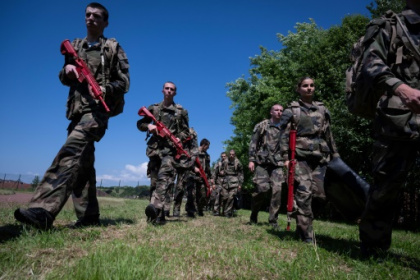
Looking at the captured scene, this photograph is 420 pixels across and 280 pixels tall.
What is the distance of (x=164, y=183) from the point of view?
5574 mm

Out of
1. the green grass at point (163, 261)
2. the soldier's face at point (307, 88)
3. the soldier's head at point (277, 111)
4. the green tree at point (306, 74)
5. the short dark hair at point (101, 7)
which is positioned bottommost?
the green grass at point (163, 261)

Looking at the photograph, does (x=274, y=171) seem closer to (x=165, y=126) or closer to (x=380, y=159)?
(x=165, y=126)

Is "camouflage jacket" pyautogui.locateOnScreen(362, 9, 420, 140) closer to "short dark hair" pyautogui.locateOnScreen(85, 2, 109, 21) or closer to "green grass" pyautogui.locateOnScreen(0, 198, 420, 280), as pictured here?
"green grass" pyautogui.locateOnScreen(0, 198, 420, 280)

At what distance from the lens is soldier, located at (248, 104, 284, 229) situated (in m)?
6.82

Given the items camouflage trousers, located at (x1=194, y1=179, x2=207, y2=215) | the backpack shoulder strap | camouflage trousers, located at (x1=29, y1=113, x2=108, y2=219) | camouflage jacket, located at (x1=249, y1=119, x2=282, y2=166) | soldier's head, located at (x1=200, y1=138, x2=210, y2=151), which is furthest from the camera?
soldier's head, located at (x1=200, y1=138, x2=210, y2=151)

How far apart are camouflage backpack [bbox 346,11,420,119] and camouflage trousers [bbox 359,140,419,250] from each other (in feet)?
1.34

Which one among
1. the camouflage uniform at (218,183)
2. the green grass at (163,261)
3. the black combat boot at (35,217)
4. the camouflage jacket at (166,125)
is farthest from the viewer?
the camouflage uniform at (218,183)

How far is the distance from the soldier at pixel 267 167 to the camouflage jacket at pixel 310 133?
7.74 feet

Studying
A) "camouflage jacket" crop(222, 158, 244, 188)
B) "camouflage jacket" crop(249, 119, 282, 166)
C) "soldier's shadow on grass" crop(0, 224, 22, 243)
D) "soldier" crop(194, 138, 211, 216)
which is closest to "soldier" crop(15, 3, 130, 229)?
"soldier's shadow on grass" crop(0, 224, 22, 243)

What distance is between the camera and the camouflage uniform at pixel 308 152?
4.16m

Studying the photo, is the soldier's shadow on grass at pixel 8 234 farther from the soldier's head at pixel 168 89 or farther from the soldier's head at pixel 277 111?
the soldier's head at pixel 277 111

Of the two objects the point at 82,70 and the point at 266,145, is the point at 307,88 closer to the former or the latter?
the point at 266,145

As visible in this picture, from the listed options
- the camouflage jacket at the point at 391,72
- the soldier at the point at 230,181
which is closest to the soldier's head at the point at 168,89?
the camouflage jacket at the point at 391,72

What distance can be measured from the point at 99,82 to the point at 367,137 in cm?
1231
